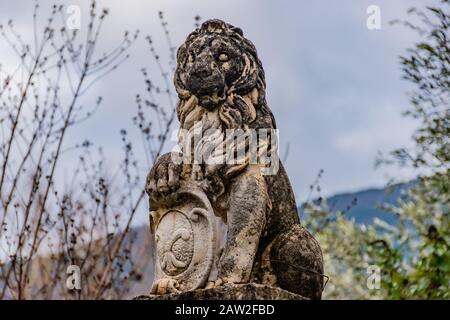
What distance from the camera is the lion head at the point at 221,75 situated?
9.82m

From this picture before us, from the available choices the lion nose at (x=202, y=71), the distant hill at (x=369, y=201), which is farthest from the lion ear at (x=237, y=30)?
the distant hill at (x=369, y=201)

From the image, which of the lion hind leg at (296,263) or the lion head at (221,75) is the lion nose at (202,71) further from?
the lion hind leg at (296,263)

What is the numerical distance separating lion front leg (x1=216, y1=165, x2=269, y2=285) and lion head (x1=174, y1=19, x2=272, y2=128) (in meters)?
0.51

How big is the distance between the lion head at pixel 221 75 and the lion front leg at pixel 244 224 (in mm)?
509

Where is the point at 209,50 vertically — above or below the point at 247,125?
above

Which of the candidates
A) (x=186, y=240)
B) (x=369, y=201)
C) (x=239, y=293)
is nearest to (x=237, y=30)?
(x=186, y=240)

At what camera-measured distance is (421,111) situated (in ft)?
50.4

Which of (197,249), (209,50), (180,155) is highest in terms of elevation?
(209,50)

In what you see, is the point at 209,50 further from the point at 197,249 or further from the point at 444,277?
the point at 444,277

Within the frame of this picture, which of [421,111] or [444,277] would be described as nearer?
[444,277]

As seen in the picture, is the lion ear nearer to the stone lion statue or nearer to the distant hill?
the stone lion statue
